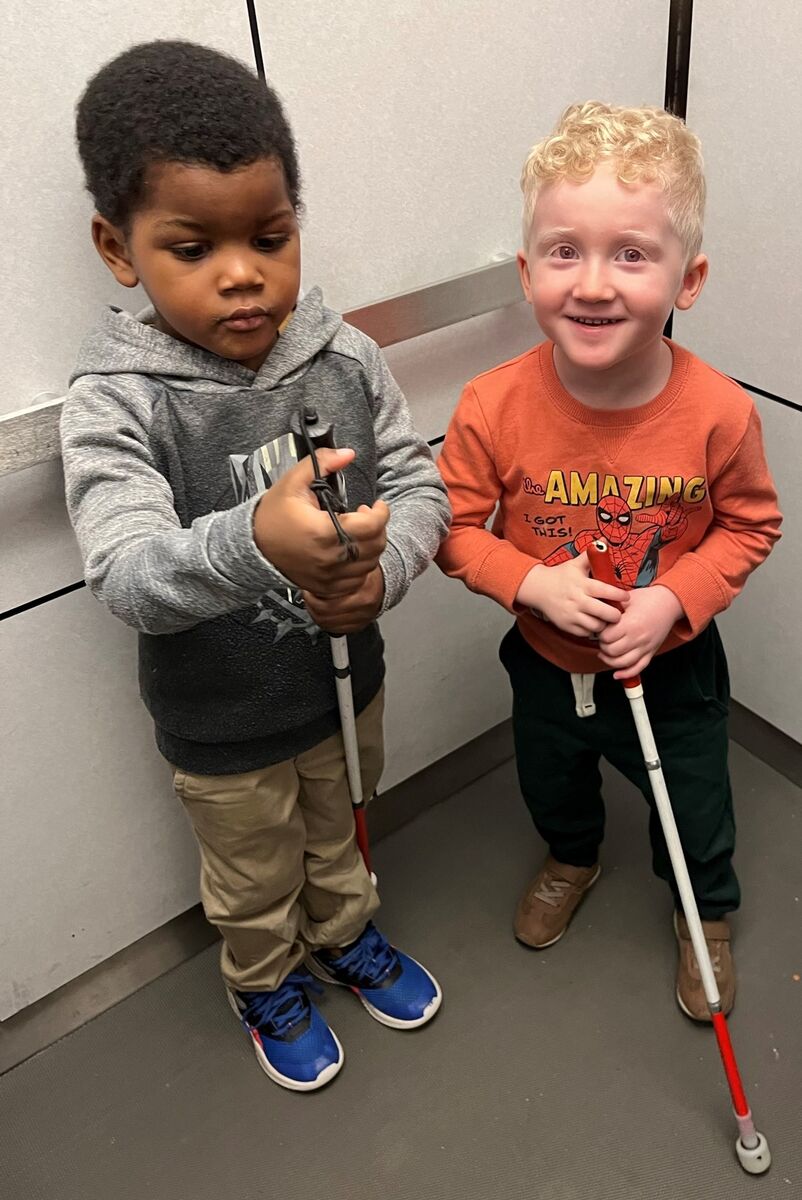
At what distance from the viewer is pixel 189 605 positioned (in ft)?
2.84

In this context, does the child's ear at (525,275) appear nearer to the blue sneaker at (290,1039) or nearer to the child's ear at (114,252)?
the child's ear at (114,252)

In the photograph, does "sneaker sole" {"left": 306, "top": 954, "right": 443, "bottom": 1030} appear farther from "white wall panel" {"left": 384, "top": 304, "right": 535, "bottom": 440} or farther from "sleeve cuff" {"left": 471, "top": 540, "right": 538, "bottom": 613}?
"white wall panel" {"left": 384, "top": 304, "right": 535, "bottom": 440}

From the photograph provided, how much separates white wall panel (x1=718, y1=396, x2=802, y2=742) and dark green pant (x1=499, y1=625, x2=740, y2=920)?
35 cm

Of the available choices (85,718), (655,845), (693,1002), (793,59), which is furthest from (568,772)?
(793,59)

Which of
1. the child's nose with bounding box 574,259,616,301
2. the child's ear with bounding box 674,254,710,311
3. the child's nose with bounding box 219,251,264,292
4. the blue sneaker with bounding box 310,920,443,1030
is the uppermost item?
the child's nose with bounding box 219,251,264,292

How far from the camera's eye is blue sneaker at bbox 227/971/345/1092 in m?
1.44

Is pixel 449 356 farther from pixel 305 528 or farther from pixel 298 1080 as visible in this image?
pixel 298 1080

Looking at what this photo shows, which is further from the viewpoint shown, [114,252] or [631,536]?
[631,536]

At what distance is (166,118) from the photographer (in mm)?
899

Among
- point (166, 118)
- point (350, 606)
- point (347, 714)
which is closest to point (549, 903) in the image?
point (347, 714)

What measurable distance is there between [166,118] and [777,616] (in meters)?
1.24

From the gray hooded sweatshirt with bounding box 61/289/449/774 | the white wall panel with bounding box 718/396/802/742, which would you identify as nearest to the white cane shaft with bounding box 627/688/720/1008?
the gray hooded sweatshirt with bounding box 61/289/449/774

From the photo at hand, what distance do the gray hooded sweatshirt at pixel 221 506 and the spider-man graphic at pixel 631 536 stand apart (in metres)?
0.18

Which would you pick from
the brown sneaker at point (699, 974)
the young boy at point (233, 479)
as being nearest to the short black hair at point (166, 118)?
Result: the young boy at point (233, 479)
